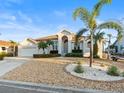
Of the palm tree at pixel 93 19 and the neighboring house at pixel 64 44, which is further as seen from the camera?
the neighboring house at pixel 64 44

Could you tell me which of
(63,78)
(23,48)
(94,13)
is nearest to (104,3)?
(94,13)

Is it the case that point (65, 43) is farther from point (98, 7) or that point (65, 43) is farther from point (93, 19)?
point (98, 7)

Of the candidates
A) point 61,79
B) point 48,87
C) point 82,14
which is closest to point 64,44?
point 82,14

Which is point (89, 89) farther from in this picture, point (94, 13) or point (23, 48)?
point (23, 48)

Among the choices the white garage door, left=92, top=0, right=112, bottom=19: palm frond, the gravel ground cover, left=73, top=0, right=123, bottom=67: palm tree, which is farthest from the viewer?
the white garage door

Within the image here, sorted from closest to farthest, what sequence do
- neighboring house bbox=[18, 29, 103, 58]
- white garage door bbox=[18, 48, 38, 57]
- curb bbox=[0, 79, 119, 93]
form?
curb bbox=[0, 79, 119, 93], neighboring house bbox=[18, 29, 103, 58], white garage door bbox=[18, 48, 38, 57]

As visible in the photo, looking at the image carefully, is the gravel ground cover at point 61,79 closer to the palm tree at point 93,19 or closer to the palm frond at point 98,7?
the palm tree at point 93,19

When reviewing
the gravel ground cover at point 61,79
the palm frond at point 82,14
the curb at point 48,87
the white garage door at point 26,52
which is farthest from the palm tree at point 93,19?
the white garage door at point 26,52

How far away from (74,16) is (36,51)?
940 inches

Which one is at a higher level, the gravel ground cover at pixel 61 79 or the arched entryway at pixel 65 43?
the arched entryway at pixel 65 43

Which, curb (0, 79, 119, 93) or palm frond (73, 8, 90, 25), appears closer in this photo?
curb (0, 79, 119, 93)

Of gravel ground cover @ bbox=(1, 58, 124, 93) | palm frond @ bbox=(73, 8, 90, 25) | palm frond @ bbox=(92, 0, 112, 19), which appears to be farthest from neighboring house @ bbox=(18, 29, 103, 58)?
gravel ground cover @ bbox=(1, 58, 124, 93)

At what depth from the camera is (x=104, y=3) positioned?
18.9 m

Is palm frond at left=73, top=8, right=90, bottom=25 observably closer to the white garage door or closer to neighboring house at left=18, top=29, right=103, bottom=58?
neighboring house at left=18, top=29, right=103, bottom=58
